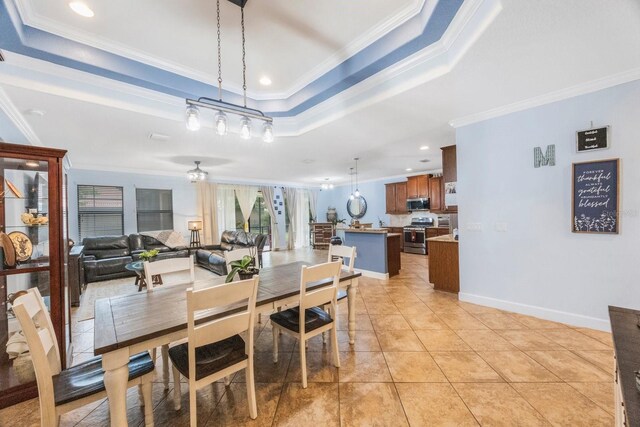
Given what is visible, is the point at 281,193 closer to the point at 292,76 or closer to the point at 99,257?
the point at 99,257

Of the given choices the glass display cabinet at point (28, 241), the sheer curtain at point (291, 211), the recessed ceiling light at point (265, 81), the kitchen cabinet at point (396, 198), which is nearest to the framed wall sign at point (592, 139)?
the recessed ceiling light at point (265, 81)

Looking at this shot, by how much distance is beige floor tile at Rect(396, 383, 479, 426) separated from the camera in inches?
63.4

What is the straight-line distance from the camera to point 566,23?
5.69ft

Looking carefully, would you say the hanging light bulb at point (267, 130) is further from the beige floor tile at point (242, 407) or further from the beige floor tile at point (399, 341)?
the beige floor tile at point (399, 341)

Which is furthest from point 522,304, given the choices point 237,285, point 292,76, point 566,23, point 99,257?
point 99,257

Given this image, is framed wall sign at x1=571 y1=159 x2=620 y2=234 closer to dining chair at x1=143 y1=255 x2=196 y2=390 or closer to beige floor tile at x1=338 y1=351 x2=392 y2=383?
beige floor tile at x1=338 y1=351 x2=392 y2=383

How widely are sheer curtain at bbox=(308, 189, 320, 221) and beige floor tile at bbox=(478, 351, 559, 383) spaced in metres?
8.56

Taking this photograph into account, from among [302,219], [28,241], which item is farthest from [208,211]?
[28,241]

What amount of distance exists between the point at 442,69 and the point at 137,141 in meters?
4.51

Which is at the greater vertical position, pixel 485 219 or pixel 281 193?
pixel 281 193

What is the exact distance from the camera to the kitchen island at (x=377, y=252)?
4996mm

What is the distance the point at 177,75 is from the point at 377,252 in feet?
14.1

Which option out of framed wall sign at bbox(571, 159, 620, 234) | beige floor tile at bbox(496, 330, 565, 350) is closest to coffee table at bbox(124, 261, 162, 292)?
beige floor tile at bbox(496, 330, 565, 350)

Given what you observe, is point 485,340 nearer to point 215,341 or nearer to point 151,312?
point 215,341
